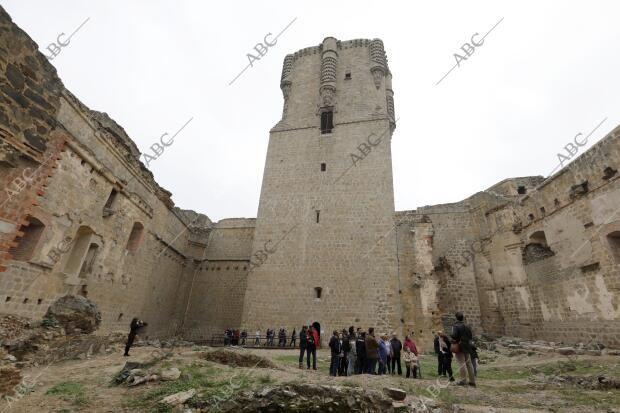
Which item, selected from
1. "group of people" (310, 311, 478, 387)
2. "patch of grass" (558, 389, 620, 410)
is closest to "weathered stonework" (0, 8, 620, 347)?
"group of people" (310, 311, 478, 387)

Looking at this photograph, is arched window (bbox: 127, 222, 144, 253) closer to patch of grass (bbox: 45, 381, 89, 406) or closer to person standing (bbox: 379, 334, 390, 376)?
patch of grass (bbox: 45, 381, 89, 406)

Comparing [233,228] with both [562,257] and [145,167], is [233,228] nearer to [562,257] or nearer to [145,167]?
[145,167]

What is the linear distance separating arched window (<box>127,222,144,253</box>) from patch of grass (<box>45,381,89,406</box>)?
8.80 metres

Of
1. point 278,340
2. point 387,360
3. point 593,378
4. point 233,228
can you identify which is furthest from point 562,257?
point 233,228

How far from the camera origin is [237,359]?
7523 millimetres

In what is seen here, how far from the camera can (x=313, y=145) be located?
690 inches

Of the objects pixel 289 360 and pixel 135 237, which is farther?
pixel 135 237

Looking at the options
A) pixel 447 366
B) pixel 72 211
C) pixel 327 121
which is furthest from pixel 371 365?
pixel 327 121

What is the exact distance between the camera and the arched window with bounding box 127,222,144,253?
44.4ft

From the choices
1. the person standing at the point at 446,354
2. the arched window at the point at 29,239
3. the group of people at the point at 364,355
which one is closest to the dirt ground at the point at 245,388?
the person standing at the point at 446,354

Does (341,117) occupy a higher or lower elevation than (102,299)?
higher

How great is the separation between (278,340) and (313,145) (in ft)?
34.5

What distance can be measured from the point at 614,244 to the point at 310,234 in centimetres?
1150

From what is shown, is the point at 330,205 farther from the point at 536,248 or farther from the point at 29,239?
the point at 29,239
